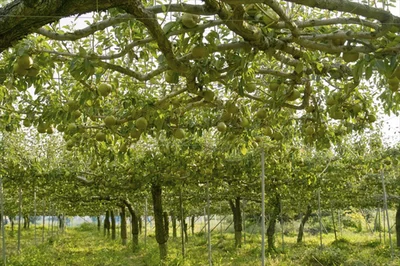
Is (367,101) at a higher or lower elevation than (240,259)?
higher

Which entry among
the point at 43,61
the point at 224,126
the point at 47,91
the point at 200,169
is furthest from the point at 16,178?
the point at 43,61

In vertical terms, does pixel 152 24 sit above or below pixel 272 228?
above

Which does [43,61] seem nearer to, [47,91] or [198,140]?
[47,91]

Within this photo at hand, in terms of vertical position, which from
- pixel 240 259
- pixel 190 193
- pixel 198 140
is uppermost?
pixel 198 140

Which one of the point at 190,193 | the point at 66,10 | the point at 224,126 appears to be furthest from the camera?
the point at 190,193

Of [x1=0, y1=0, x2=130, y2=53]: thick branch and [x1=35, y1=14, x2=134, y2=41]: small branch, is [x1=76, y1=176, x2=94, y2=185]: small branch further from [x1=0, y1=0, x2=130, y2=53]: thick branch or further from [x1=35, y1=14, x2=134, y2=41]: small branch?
[x1=0, y1=0, x2=130, y2=53]: thick branch

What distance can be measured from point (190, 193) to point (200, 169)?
7.12 meters

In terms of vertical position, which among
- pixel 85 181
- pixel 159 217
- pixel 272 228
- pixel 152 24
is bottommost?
pixel 272 228

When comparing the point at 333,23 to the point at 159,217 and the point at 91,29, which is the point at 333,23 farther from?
the point at 159,217

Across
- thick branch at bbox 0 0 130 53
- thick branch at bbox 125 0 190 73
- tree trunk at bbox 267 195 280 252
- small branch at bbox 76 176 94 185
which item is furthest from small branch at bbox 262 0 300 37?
tree trunk at bbox 267 195 280 252

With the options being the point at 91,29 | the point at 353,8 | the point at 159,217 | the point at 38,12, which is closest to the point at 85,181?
the point at 159,217

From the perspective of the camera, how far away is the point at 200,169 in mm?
8383

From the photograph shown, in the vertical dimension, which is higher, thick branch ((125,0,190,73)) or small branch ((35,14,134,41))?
small branch ((35,14,134,41))

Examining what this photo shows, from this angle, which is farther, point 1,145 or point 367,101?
point 1,145
